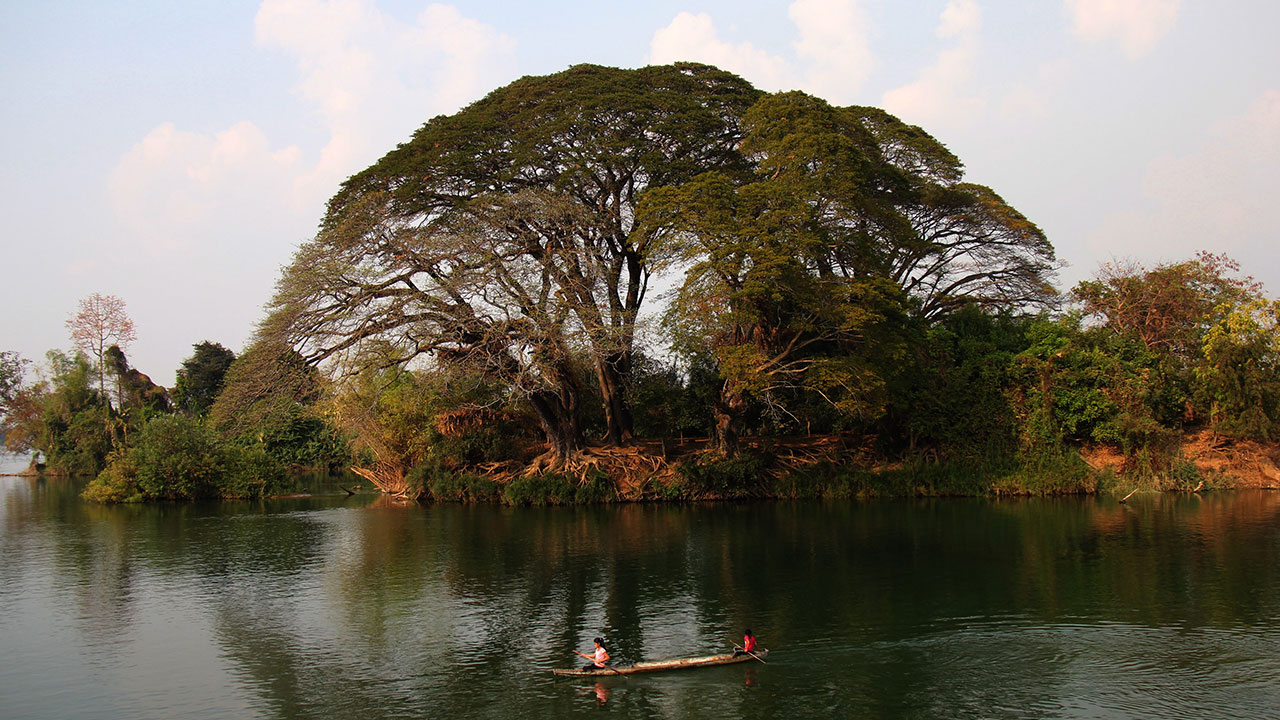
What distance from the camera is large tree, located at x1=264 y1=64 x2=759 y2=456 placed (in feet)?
95.2

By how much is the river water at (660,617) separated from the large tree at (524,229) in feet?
21.5

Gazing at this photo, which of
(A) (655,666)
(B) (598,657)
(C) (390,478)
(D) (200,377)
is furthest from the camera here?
(D) (200,377)

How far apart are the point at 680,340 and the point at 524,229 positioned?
22.3ft

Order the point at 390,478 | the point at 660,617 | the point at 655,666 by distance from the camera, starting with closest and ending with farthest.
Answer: the point at 655,666, the point at 660,617, the point at 390,478

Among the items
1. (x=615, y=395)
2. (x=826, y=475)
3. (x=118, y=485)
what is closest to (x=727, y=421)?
(x=826, y=475)

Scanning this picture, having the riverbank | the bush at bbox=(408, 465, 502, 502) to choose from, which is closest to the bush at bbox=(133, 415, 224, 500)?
the bush at bbox=(408, 465, 502, 502)

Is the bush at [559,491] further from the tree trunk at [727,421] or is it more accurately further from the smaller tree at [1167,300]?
the smaller tree at [1167,300]

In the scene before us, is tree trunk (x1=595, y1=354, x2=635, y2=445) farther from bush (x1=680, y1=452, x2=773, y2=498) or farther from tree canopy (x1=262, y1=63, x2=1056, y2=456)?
bush (x1=680, y1=452, x2=773, y2=498)

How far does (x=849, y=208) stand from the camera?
29.3 m

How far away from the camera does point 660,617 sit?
47.8ft

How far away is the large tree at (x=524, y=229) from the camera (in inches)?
1143

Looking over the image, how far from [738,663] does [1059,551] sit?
10.8 m

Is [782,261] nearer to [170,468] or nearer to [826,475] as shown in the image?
[826,475]

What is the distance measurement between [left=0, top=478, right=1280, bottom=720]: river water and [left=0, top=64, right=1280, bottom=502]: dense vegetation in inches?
242
